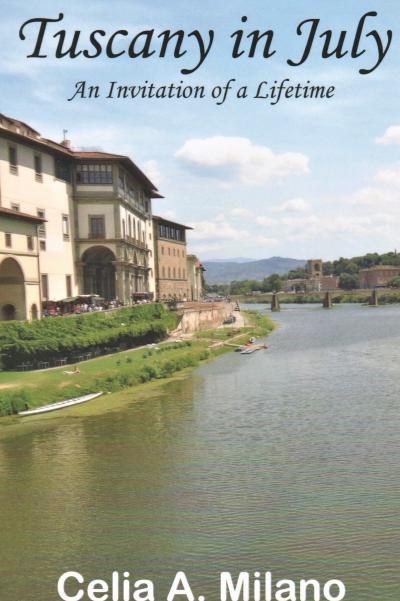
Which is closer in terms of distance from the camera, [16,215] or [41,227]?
[16,215]

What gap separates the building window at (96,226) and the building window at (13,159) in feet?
45.6

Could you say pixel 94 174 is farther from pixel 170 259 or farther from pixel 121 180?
pixel 170 259

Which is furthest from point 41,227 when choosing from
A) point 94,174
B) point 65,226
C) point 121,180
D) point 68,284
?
point 121,180

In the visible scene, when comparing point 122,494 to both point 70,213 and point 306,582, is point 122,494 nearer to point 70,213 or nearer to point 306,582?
point 306,582

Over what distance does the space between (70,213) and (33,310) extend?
19432 mm

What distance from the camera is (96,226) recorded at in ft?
227

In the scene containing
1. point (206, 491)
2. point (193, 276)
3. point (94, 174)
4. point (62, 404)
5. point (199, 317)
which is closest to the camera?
point (206, 491)

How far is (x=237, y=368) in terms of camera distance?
5656 centimetres

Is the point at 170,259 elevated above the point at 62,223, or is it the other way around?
the point at 62,223

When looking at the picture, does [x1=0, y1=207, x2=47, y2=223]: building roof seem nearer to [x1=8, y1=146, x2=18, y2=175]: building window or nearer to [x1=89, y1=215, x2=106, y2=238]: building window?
[x1=8, y1=146, x2=18, y2=175]: building window

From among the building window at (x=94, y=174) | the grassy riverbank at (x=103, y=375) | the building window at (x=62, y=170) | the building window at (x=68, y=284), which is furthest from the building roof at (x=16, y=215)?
the building window at (x=94, y=174)

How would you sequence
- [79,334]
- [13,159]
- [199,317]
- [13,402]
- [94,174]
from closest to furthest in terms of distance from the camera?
[13,402]
[79,334]
[13,159]
[94,174]
[199,317]

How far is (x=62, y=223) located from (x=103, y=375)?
2483cm

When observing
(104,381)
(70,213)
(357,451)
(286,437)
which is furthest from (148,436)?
(70,213)
